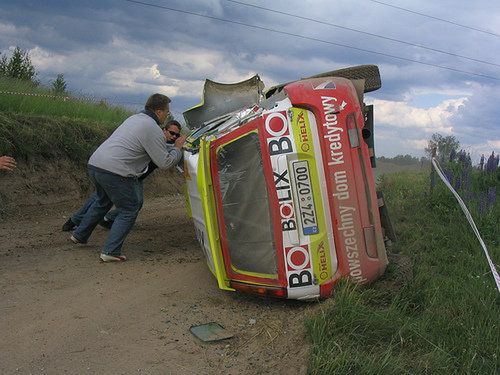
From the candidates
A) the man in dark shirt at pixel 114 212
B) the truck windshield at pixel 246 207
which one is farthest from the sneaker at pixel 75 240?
the truck windshield at pixel 246 207

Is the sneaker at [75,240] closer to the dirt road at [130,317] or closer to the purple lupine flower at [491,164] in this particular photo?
the dirt road at [130,317]

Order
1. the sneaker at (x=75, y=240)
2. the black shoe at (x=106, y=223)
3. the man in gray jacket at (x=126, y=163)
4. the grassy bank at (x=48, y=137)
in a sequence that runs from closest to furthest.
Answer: the man in gray jacket at (x=126, y=163) → the sneaker at (x=75, y=240) → the black shoe at (x=106, y=223) → the grassy bank at (x=48, y=137)

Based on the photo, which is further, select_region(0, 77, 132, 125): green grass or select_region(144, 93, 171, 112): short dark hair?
select_region(0, 77, 132, 125): green grass

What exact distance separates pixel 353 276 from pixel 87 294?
7.60 feet

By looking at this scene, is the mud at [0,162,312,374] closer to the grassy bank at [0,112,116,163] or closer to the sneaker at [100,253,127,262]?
the sneaker at [100,253,127,262]

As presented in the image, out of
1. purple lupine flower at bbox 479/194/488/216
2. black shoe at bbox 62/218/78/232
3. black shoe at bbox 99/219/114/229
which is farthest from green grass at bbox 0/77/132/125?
purple lupine flower at bbox 479/194/488/216

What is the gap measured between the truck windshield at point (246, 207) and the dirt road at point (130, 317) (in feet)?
1.45

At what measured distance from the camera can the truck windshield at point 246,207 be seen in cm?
436

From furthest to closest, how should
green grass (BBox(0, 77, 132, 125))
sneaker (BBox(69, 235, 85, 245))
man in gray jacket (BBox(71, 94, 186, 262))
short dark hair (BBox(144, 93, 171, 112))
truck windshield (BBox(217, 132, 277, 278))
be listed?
1. green grass (BBox(0, 77, 132, 125))
2. sneaker (BBox(69, 235, 85, 245))
3. short dark hair (BBox(144, 93, 171, 112))
4. man in gray jacket (BBox(71, 94, 186, 262))
5. truck windshield (BBox(217, 132, 277, 278))

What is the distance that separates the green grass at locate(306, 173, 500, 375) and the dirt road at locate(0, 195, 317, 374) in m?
0.28

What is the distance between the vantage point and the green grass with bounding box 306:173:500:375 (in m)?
3.51

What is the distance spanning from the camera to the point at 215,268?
446 centimetres

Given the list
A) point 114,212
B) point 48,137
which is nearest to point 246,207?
point 114,212

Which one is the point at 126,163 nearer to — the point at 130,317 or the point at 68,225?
the point at 68,225
